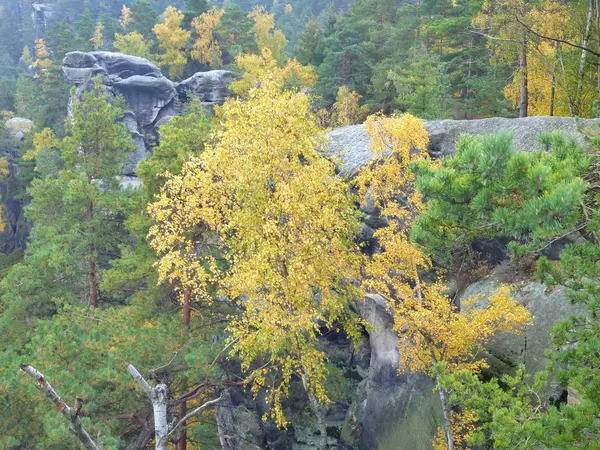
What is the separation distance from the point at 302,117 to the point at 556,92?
47.6 ft

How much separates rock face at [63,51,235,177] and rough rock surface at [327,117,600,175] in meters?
26.6

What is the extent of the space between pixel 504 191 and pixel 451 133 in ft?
37.8

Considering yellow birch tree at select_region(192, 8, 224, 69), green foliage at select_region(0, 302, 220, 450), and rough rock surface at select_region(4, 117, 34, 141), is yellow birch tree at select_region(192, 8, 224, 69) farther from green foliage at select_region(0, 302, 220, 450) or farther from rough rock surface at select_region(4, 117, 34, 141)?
green foliage at select_region(0, 302, 220, 450)

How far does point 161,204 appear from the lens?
11.5 meters

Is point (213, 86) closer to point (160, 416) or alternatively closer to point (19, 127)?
point (19, 127)

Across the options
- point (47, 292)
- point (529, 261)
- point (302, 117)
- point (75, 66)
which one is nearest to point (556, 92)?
point (529, 261)

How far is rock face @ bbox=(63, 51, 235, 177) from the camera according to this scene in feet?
134

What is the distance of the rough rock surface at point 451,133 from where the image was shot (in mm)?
13680

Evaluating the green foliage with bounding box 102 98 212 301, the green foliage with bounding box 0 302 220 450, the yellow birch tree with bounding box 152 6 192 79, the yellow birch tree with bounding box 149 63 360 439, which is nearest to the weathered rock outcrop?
the yellow birch tree with bounding box 149 63 360 439

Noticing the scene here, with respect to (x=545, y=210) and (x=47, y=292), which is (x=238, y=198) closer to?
(x=545, y=210)

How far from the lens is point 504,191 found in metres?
4.81

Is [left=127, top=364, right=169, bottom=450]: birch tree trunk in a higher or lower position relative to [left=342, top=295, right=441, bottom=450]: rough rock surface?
higher

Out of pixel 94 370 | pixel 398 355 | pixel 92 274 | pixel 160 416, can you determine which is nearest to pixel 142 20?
pixel 92 274

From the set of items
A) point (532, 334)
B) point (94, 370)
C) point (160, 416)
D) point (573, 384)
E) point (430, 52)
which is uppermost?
point (430, 52)
